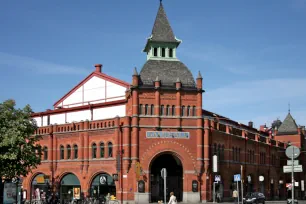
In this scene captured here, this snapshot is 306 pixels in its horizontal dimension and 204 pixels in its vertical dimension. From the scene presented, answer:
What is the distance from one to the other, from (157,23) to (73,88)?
18.4 m

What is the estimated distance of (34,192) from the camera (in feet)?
224

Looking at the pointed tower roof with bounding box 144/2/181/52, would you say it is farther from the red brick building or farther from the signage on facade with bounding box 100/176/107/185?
the signage on facade with bounding box 100/176/107/185

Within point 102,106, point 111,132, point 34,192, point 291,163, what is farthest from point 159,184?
point 291,163

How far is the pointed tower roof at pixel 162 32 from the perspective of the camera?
6594 centimetres

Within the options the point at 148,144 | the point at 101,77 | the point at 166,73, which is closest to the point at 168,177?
the point at 148,144

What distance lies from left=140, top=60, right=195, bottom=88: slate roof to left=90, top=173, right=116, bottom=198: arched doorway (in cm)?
1209

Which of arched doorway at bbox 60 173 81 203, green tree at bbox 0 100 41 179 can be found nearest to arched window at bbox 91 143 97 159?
arched doorway at bbox 60 173 81 203

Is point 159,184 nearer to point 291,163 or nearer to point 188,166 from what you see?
point 188,166

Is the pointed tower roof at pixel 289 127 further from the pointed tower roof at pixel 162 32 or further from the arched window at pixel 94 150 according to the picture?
the arched window at pixel 94 150

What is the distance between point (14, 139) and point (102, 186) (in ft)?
53.9

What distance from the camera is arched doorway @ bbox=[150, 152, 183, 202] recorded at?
59.9 meters

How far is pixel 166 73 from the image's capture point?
62.6 meters

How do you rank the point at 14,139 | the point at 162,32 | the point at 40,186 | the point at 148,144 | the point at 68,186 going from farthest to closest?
the point at 40,186 < the point at 162,32 < the point at 68,186 < the point at 148,144 < the point at 14,139

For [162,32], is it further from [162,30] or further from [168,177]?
[168,177]
